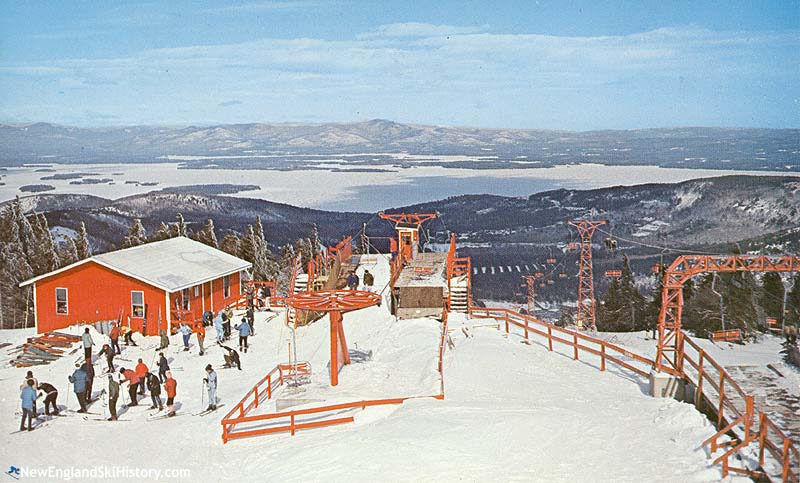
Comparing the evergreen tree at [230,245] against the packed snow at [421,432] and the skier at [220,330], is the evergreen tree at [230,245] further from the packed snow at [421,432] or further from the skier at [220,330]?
the packed snow at [421,432]

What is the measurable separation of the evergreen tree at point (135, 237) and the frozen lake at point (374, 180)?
5.63 feet

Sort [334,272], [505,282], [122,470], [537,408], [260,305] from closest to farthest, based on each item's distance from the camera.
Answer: [122,470], [537,408], [260,305], [334,272], [505,282]

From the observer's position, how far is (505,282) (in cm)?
4856

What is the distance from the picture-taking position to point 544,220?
159 ft

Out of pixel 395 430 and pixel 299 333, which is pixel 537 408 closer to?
pixel 395 430

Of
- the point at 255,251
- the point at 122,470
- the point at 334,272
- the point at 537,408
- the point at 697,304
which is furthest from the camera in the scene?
the point at 255,251

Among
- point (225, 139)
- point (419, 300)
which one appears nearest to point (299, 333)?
point (419, 300)

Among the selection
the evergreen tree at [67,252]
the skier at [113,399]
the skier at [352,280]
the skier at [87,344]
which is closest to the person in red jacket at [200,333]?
the skier at [87,344]

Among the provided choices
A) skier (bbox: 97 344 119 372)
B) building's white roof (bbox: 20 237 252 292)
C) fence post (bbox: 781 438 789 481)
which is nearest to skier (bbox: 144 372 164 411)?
skier (bbox: 97 344 119 372)

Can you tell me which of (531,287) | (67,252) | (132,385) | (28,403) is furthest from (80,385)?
(531,287)

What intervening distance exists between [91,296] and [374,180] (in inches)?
1042

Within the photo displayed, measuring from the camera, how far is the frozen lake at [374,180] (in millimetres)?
38469

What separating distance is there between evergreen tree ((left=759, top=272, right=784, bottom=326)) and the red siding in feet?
86.7

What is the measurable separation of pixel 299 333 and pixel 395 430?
36.1 feet
